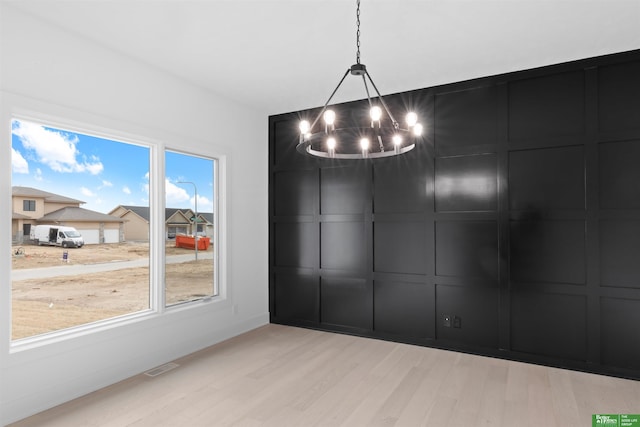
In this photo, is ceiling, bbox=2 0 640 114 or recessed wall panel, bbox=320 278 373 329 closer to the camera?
ceiling, bbox=2 0 640 114

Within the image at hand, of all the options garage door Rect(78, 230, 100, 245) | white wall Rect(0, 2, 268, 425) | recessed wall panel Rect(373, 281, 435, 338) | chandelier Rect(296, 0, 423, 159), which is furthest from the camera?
recessed wall panel Rect(373, 281, 435, 338)

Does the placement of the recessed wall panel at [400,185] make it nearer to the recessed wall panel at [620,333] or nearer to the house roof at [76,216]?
the recessed wall panel at [620,333]

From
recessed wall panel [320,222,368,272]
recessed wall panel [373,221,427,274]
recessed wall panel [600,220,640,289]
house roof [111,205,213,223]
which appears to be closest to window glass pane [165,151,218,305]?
house roof [111,205,213,223]

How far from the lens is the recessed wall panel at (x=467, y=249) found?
3.80 metres

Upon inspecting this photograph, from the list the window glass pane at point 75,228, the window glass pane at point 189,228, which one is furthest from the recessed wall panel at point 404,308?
the window glass pane at point 75,228

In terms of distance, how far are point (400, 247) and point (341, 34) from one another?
243 cm

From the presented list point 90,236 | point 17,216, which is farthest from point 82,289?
point 17,216

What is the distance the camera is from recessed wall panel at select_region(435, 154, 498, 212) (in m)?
3.82

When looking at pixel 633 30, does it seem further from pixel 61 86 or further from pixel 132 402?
pixel 132 402

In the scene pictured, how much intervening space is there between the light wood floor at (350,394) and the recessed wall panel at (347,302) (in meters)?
0.62

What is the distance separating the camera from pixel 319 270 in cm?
484

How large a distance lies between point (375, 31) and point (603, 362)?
3.59 meters

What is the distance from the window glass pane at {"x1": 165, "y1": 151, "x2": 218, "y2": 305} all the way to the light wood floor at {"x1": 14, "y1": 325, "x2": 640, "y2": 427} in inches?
30.3

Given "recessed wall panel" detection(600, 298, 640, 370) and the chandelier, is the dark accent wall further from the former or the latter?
the chandelier
